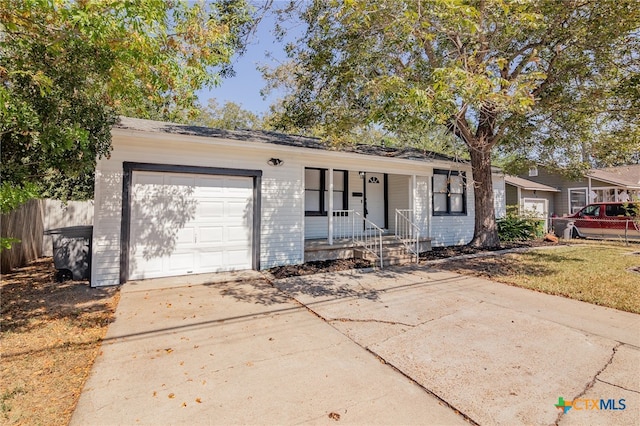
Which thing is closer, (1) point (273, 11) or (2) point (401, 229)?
(1) point (273, 11)

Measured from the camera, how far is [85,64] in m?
4.44

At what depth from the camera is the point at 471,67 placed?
18.3 ft

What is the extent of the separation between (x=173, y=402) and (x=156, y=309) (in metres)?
2.60

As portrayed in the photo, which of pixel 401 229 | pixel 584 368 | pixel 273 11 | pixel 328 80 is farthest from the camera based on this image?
pixel 401 229

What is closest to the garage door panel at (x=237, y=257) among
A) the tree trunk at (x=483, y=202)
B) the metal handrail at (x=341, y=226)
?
the metal handrail at (x=341, y=226)

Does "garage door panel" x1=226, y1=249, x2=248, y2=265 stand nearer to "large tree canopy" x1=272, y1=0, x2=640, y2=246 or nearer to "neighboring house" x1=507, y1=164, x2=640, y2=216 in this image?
"large tree canopy" x1=272, y1=0, x2=640, y2=246

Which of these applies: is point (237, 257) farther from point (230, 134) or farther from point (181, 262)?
point (230, 134)

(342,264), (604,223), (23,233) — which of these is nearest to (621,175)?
(604,223)

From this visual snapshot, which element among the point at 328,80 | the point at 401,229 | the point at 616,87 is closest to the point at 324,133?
the point at 328,80

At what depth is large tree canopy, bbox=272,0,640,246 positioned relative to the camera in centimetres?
522

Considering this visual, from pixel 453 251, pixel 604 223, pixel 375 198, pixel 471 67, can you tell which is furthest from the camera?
pixel 604 223

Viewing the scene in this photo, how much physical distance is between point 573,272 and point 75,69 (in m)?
9.94

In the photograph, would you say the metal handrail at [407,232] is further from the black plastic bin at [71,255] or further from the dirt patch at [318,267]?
the black plastic bin at [71,255]

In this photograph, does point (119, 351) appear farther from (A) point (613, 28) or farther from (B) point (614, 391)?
(A) point (613, 28)
